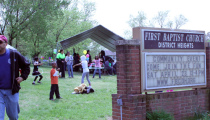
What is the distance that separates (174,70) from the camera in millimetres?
6102

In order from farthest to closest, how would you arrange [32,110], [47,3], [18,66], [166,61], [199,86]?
[47,3]
[32,110]
[199,86]
[166,61]
[18,66]

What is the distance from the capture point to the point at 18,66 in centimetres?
441

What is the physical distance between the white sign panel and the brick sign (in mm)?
231

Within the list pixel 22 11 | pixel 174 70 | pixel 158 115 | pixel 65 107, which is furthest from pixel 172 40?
pixel 22 11

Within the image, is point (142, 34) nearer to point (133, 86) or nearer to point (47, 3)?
point (133, 86)

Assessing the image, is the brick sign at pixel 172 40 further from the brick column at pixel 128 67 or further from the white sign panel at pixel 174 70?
the brick column at pixel 128 67

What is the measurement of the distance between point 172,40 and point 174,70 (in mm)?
781

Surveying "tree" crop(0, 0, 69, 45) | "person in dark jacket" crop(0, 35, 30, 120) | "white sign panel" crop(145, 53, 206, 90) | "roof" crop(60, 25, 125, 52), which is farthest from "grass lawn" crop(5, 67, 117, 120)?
"tree" crop(0, 0, 69, 45)

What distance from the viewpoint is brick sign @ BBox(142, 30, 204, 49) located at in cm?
582

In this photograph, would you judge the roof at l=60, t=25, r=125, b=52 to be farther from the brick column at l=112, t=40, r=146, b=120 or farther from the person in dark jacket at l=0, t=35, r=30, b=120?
the person in dark jacket at l=0, t=35, r=30, b=120

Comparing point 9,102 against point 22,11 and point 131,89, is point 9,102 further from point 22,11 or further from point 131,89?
point 22,11

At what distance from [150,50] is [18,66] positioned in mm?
3050

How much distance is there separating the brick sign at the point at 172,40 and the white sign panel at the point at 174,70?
23 centimetres

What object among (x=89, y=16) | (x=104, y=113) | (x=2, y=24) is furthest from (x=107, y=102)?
(x=89, y=16)
